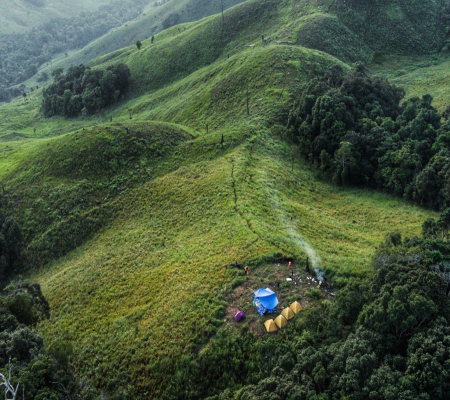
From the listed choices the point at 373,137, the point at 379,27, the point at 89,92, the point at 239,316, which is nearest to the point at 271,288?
the point at 239,316

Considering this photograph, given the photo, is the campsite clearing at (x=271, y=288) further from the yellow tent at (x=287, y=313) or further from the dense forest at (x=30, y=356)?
the dense forest at (x=30, y=356)

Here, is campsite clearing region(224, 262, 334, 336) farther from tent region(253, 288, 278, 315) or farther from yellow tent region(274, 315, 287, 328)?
yellow tent region(274, 315, 287, 328)

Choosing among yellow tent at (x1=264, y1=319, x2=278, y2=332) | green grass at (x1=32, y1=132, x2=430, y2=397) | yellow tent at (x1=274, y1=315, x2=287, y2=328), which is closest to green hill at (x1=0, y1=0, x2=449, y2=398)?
green grass at (x1=32, y1=132, x2=430, y2=397)

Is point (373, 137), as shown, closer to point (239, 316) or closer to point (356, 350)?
point (239, 316)

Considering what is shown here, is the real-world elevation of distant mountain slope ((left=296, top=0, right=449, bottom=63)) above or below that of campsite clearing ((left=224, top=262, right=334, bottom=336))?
above

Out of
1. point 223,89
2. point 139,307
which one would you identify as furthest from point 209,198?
point 223,89

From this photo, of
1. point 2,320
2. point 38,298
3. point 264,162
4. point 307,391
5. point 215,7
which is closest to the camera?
point 307,391

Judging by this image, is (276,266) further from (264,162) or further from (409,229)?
(264,162)
